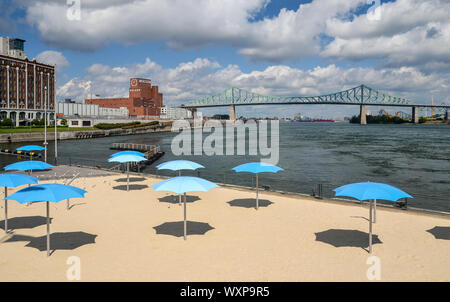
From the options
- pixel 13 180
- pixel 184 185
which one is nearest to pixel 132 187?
pixel 13 180

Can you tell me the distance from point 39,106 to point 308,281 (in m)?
142

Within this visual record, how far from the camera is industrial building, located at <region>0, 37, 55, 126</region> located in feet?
381

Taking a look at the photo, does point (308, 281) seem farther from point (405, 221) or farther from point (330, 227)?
point (405, 221)

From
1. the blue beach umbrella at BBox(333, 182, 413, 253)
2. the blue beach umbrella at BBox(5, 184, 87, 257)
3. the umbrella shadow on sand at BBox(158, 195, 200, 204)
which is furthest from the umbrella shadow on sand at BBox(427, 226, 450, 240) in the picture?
the blue beach umbrella at BBox(5, 184, 87, 257)

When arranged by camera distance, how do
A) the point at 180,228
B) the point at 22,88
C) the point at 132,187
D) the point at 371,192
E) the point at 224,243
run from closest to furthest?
the point at 371,192 → the point at 224,243 → the point at 180,228 → the point at 132,187 → the point at 22,88

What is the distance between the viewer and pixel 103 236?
11.8 meters

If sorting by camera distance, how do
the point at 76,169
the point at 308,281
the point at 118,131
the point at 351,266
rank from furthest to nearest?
1. the point at 118,131
2. the point at 76,169
3. the point at 351,266
4. the point at 308,281

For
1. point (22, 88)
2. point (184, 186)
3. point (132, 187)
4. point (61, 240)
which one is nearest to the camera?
point (184, 186)

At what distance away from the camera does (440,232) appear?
1222 centimetres

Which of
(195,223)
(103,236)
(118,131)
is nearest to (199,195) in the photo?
(195,223)

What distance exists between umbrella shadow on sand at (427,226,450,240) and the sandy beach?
22 cm

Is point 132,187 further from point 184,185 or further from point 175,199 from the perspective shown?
point 184,185

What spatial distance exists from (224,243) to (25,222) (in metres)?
7.93

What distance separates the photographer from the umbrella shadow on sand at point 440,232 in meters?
11.7
